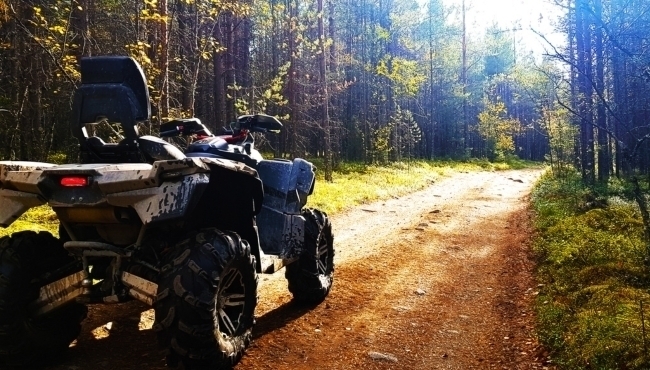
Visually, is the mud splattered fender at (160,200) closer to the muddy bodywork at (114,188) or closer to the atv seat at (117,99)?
the muddy bodywork at (114,188)

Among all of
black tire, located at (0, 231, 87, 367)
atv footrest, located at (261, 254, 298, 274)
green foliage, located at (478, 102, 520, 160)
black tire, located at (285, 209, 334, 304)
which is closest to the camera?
black tire, located at (0, 231, 87, 367)

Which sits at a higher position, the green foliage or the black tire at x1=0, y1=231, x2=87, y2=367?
the green foliage

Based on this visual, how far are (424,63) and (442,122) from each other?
1015cm

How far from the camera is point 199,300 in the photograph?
3.08m

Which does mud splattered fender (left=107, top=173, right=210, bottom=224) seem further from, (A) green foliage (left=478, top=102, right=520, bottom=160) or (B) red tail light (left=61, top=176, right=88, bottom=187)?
(A) green foliage (left=478, top=102, right=520, bottom=160)

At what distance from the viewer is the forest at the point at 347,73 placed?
11430 millimetres

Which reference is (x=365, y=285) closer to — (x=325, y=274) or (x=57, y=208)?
(x=325, y=274)

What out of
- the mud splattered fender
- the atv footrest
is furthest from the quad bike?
the atv footrest

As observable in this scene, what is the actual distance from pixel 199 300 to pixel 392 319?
8.80ft

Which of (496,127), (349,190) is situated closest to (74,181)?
(349,190)

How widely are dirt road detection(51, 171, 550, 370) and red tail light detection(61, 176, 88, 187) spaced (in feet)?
4.81

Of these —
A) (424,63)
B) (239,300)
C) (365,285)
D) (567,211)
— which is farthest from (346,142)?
(239,300)

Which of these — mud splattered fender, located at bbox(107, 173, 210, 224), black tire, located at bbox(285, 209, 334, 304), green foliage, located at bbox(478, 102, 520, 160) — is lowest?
black tire, located at bbox(285, 209, 334, 304)

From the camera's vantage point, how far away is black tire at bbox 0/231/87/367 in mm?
3295
